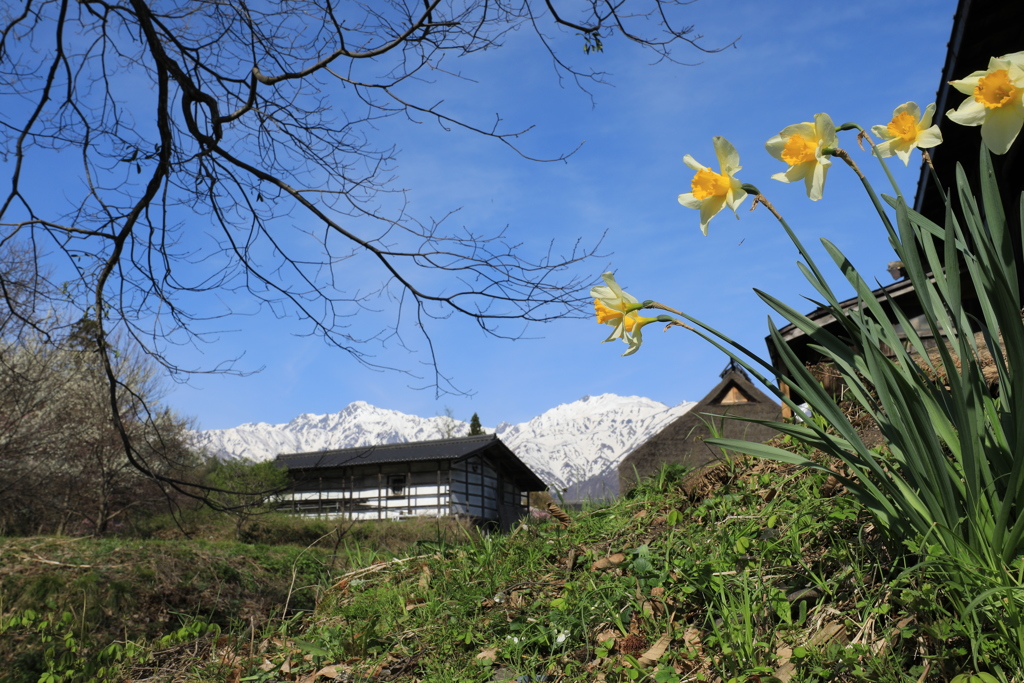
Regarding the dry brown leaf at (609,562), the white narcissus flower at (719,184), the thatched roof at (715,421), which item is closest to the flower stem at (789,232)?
the white narcissus flower at (719,184)

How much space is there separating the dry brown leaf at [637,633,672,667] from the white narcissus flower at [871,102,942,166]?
56.0 inches

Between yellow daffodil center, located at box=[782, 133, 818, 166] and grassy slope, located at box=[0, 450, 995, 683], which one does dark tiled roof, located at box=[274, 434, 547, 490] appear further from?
yellow daffodil center, located at box=[782, 133, 818, 166]

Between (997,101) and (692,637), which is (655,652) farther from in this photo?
(997,101)

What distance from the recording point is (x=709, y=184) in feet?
5.41

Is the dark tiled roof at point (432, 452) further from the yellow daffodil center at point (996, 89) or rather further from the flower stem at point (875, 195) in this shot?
the yellow daffodil center at point (996, 89)

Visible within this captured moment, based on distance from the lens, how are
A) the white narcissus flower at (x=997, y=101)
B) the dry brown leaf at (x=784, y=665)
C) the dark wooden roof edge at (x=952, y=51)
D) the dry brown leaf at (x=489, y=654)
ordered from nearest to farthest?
the white narcissus flower at (x=997, y=101)
the dry brown leaf at (x=784, y=665)
the dry brown leaf at (x=489, y=654)
the dark wooden roof edge at (x=952, y=51)

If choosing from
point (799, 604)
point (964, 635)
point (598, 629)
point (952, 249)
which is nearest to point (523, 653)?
point (598, 629)

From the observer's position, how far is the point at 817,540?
203 centimetres

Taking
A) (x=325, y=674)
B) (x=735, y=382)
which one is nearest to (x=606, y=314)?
(x=325, y=674)

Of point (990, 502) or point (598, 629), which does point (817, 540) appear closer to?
point (990, 502)

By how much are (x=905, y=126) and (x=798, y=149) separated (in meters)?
0.29

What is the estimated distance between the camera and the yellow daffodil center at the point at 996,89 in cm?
126

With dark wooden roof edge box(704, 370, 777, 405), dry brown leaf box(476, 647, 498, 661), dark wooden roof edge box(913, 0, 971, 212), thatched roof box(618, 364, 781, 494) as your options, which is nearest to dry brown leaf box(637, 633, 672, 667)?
dry brown leaf box(476, 647, 498, 661)

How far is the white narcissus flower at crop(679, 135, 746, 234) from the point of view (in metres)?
1.64
